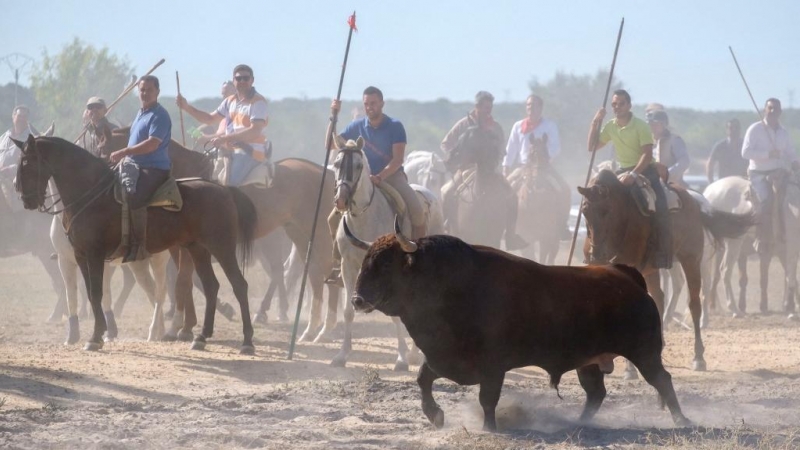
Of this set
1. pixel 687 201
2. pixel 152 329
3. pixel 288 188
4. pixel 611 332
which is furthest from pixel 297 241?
pixel 611 332

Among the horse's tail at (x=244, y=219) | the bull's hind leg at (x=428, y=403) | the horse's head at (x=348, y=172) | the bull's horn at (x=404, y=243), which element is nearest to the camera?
the bull's horn at (x=404, y=243)

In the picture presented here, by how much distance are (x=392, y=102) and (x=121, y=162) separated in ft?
323

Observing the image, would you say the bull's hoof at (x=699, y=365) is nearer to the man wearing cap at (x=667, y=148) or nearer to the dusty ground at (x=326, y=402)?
the dusty ground at (x=326, y=402)

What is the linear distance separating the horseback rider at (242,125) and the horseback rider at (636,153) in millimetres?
4071

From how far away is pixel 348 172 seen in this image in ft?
40.3

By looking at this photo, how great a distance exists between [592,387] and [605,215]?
3250 mm

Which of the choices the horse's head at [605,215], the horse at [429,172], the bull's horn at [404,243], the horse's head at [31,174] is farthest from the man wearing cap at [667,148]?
the bull's horn at [404,243]

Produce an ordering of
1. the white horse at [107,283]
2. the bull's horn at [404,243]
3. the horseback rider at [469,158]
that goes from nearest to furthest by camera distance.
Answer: the bull's horn at [404,243] < the white horse at [107,283] < the horseback rider at [469,158]

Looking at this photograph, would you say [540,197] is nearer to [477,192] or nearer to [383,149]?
[477,192]

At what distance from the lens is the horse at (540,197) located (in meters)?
20.6

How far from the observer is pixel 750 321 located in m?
18.8

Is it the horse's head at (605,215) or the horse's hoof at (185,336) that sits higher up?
the horse's head at (605,215)

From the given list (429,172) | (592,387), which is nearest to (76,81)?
(429,172)

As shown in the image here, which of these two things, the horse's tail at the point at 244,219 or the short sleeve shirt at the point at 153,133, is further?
the horse's tail at the point at 244,219
